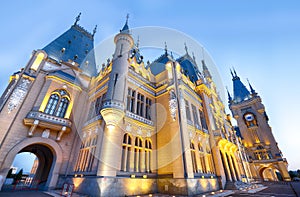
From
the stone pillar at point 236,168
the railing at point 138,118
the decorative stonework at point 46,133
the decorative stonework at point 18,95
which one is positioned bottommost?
the stone pillar at point 236,168

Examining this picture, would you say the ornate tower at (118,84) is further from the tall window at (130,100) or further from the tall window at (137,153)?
the tall window at (137,153)

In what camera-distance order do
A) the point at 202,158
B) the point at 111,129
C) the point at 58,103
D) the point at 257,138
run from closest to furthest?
the point at 111,129 < the point at 58,103 < the point at 202,158 < the point at 257,138

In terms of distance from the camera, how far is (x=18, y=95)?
38.3 feet

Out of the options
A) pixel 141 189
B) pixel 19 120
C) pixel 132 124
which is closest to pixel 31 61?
pixel 19 120

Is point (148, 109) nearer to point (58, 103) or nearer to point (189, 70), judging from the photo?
point (58, 103)

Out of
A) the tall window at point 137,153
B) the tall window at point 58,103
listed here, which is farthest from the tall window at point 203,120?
the tall window at point 58,103

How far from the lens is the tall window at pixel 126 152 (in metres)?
10.4

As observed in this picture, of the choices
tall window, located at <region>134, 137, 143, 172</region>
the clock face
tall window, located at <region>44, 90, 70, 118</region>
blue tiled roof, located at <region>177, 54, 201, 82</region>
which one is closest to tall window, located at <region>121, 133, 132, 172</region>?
tall window, located at <region>134, 137, 143, 172</region>

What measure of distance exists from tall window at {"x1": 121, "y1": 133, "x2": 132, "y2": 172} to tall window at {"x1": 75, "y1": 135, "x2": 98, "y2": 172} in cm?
230

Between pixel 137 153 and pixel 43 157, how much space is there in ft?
41.3

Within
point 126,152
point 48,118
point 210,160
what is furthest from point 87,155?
point 210,160

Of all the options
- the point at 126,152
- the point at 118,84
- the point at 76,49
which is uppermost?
the point at 76,49

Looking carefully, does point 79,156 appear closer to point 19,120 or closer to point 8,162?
point 8,162

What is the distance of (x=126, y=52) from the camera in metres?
14.5
